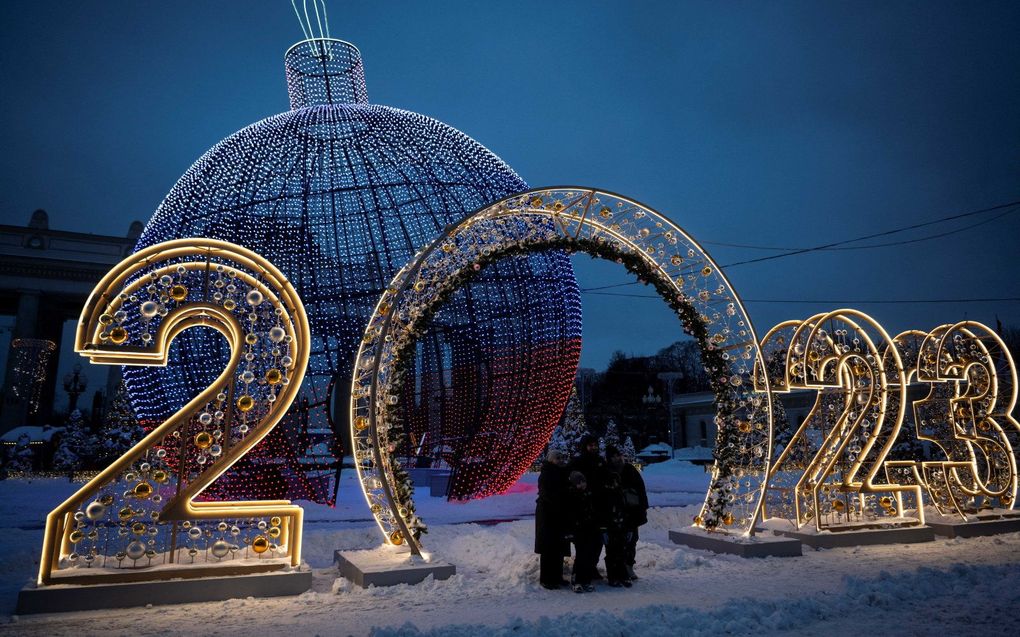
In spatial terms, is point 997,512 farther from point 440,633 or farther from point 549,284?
point 440,633

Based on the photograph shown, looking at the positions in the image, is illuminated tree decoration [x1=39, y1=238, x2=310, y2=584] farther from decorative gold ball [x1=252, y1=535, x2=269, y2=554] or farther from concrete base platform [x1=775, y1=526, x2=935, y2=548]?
concrete base platform [x1=775, y1=526, x2=935, y2=548]

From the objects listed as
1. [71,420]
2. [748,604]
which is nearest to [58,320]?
[71,420]

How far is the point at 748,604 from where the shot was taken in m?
5.48

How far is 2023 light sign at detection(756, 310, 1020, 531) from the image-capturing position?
920 centimetres

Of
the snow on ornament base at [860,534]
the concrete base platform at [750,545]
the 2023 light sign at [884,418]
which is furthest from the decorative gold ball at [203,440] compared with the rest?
the snow on ornament base at [860,534]

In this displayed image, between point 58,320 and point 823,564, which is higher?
point 58,320

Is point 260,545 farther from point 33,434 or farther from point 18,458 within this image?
point 33,434

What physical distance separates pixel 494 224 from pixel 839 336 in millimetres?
5287

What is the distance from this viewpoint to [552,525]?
249 inches

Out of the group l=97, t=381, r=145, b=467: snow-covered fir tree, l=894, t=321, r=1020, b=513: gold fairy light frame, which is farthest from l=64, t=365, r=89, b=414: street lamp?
l=894, t=321, r=1020, b=513: gold fairy light frame

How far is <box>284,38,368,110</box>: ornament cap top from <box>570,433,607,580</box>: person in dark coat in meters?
7.60

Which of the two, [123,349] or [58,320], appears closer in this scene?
[123,349]

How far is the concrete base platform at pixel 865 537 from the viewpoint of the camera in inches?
339

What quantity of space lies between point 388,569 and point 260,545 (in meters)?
1.23
